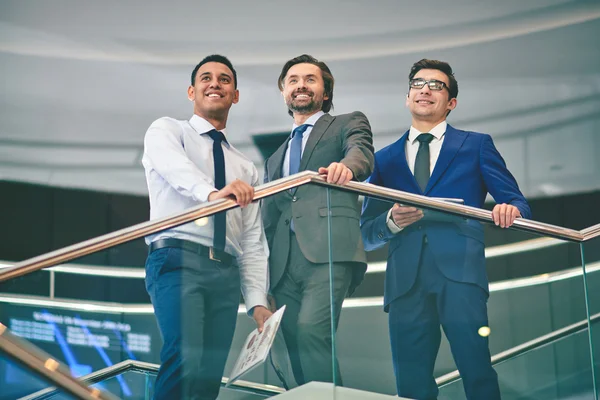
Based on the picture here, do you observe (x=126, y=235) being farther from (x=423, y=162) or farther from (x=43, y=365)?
(x=423, y=162)

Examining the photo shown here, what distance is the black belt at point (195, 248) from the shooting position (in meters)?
3.29

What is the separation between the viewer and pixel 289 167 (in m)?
4.08

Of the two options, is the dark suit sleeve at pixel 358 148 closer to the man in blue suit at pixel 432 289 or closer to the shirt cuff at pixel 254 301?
the man in blue suit at pixel 432 289

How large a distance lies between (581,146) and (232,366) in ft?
22.7

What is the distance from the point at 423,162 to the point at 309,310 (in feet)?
3.88

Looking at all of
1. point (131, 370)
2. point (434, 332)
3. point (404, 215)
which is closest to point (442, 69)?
point (404, 215)

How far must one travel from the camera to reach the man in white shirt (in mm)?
3199

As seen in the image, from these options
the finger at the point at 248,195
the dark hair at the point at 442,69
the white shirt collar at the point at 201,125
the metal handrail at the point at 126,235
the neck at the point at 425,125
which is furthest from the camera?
the dark hair at the point at 442,69

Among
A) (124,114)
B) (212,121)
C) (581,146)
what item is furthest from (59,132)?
(212,121)

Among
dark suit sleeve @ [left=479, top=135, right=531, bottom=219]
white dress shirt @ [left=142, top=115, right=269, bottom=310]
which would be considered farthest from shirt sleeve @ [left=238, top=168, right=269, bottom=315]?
dark suit sleeve @ [left=479, top=135, right=531, bottom=219]

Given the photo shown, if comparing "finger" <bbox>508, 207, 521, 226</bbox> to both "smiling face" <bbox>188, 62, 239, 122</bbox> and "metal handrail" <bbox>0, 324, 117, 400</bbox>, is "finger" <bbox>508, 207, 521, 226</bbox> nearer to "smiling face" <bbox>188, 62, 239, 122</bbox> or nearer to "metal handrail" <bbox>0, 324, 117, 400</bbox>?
"smiling face" <bbox>188, 62, 239, 122</bbox>

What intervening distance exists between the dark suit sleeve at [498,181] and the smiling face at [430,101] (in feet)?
0.98

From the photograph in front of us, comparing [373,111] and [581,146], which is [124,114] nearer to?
[373,111]

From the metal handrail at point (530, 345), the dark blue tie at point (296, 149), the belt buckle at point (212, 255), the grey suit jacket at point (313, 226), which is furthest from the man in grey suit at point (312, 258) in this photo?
the metal handrail at point (530, 345)
